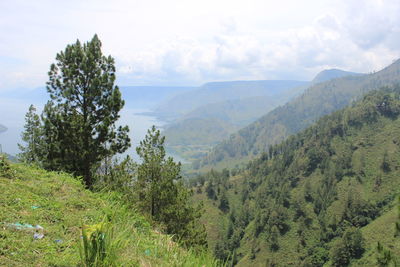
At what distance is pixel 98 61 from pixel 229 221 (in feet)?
360

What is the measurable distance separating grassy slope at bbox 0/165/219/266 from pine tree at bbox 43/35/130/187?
7.65 metres

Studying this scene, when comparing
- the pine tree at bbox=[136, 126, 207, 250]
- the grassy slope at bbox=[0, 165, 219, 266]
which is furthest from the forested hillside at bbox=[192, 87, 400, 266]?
the grassy slope at bbox=[0, 165, 219, 266]

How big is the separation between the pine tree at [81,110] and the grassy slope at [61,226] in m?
7.65

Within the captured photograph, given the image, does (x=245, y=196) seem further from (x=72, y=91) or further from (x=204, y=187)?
(x=72, y=91)

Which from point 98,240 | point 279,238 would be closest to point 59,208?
point 98,240

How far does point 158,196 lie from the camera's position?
17.8 metres

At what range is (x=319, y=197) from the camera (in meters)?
112

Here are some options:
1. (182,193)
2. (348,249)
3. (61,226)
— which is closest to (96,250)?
(61,226)

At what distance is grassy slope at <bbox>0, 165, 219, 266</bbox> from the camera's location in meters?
4.11

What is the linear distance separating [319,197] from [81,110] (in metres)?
114

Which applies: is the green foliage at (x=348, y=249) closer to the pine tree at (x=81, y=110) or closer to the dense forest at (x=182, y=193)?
the dense forest at (x=182, y=193)

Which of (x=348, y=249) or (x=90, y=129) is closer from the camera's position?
(x=90, y=129)

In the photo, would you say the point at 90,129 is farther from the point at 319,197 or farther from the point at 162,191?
the point at 319,197

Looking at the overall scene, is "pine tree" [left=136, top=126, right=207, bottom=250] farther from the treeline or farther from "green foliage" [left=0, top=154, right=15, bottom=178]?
"green foliage" [left=0, top=154, right=15, bottom=178]
